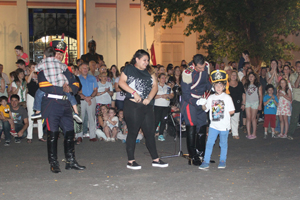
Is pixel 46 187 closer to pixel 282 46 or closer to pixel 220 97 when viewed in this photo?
pixel 220 97

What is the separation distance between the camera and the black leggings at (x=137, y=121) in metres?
6.57

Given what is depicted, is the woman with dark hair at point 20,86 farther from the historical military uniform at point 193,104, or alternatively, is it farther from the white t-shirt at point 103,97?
the historical military uniform at point 193,104

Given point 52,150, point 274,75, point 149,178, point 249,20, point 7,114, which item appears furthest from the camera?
point 249,20

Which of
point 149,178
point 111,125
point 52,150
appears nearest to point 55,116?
point 52,150

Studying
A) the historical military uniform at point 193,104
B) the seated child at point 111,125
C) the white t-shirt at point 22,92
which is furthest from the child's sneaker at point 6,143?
the historical military uniform at point 193,104

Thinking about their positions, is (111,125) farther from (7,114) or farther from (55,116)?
(55,116)

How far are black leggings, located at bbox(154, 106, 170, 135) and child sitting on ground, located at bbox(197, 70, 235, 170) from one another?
Result: 3.55m

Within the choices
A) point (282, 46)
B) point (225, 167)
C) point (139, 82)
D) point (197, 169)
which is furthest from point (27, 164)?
point (282, 46)

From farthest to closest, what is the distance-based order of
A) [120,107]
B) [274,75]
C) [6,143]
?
1. [274,75]
2. [120,107]
3. [6,143]

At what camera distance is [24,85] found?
11.1 m

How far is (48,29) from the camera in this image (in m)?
20.6

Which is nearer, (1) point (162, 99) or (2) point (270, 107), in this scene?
(1) point (162, 99)

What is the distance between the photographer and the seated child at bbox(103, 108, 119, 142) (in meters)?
9.98

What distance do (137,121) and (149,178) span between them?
3.63 feet
